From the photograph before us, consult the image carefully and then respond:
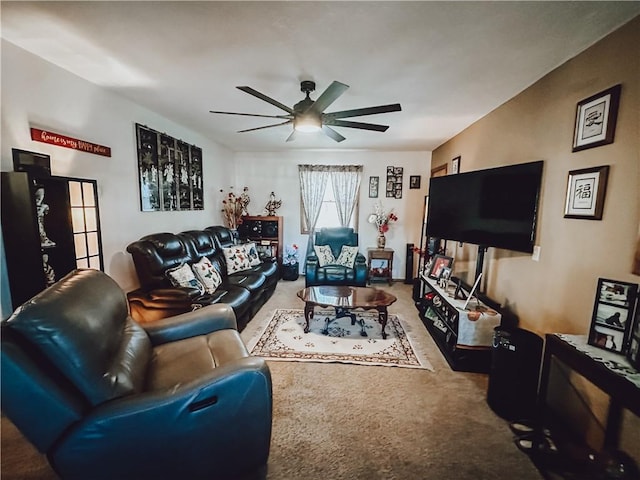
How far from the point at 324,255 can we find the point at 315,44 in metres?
3.34

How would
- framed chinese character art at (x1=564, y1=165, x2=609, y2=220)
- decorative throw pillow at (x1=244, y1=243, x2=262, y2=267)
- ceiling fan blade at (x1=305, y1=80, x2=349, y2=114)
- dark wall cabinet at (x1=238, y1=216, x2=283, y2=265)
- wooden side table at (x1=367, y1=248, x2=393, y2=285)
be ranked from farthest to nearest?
dark wall cabinet at (x1=238, y1=216, x2=283, y2=265) → wooden side table at (x1=367, y1=248, x2=393, y2=285) → decorative throw pillow at (x1=244, y1=243, x2=262, y2=267) → ceiling fan blade at (x1=305, y1=80, x2=349, y2=114) → framed chinese character art at (x1=564, y1=165, x2=609, y2=220)

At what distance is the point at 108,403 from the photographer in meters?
1.18

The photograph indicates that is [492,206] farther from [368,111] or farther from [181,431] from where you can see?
[181,431]

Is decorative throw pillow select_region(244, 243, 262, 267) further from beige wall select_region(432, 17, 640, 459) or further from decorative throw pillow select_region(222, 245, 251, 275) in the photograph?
beige wall select_region(432, 17, 640, 459)

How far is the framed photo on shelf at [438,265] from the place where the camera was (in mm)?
3236

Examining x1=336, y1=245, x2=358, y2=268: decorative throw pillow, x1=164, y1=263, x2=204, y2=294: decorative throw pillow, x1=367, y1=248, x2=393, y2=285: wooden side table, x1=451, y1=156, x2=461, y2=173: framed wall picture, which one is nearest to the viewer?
x1=164, y1=263, x2=204, y2=294: decorative throw pillow

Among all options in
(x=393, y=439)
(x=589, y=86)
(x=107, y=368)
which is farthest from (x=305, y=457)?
(x=589, y=86)

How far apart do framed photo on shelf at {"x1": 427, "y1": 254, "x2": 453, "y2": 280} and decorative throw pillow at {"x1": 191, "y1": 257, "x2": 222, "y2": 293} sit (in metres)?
2.56

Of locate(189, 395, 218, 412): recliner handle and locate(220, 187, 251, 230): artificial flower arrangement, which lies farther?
locate(220, 187, 251, 230): artificial flower arrangement

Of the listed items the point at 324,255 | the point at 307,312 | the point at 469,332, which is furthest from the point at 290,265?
the point at 469,332

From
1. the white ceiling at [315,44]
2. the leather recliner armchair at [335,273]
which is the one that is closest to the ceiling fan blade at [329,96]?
the white ceiling at [315,44]

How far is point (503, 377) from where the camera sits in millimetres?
1961

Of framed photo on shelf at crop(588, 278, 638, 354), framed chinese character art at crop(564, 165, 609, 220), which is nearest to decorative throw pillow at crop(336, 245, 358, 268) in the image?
framed chinese character art at crop(564, 165, 609, 220)

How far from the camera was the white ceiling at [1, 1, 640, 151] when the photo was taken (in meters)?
1.50
